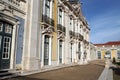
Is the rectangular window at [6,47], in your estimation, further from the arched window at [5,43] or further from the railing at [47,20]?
the railing at [47,20]

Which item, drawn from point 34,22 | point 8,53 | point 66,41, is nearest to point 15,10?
point 34,22

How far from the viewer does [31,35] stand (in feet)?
36.9

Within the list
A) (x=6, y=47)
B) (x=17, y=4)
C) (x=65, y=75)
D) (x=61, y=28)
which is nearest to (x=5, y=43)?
(x=6, y=47)

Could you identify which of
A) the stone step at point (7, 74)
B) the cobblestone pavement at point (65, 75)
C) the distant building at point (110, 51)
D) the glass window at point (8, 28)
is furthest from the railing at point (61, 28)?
the distant building at point (110, 51)

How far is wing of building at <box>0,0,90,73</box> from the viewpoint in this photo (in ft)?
30.7

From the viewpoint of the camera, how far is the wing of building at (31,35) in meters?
9.37

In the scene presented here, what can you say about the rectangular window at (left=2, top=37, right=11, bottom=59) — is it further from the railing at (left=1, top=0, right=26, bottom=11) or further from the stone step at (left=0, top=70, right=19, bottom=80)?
the railing at (left=1, top=0, right=26, bottom=11)

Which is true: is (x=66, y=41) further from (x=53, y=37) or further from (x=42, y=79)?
(x=42, y=79)

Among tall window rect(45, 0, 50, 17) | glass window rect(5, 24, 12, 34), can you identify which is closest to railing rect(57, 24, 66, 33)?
tall window rect(45, 0, 50, 17)

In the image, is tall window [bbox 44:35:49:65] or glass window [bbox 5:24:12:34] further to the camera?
tall window [bbox 44:35:49:65]

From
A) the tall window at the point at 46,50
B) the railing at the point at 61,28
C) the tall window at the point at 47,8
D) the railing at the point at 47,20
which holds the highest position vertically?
the tall window at the point at 47,8

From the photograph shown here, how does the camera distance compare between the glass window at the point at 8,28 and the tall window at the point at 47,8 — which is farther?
the tall window at the point at 47,8

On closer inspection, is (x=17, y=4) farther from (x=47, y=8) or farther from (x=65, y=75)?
(x=65, y=75)

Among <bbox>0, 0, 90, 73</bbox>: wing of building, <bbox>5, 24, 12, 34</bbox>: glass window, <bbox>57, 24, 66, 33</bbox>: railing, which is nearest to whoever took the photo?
<bbox>0, 0, 90, 73</bbox>: wing of building
